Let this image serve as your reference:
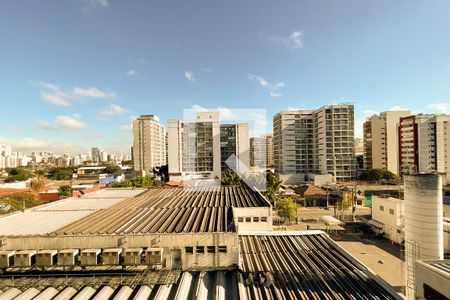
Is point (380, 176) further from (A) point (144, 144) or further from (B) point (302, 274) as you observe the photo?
(A) point (144, 144)

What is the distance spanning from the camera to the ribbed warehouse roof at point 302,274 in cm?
806

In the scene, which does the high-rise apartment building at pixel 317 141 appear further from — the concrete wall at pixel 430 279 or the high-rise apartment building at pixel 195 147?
the concrete wall at pixel 430 279

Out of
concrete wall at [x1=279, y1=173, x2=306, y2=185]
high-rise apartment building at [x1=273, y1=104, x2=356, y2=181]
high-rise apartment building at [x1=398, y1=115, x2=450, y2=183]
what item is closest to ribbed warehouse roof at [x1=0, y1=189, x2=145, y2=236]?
concrete wall at [x1=279, y1=173, x2=306, y2=185]

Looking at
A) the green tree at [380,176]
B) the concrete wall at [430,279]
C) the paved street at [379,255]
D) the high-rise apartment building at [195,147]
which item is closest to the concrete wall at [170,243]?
the concrete wall at [430,279]

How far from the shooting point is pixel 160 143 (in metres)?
88.6

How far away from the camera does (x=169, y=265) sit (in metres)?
10.1

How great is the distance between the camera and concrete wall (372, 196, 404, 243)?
20.7 meters

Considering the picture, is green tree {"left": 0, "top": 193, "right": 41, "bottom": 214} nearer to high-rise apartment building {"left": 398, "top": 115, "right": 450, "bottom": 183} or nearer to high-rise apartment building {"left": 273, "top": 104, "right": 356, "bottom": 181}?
high-rise apartment building {"left": 273, "top": 104, "right": 356, "bottom": 181}

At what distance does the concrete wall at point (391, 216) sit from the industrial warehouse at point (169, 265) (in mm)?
13117

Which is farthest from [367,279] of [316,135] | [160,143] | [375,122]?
[160,143]

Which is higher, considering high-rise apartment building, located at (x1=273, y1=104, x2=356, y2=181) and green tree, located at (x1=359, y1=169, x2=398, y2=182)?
high-rise apartment building, located at (x1=273, y1=104, x2=356, y2=181)

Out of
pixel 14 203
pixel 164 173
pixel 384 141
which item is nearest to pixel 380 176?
pixel 384 141

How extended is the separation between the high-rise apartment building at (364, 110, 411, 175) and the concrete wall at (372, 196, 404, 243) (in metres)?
53.1

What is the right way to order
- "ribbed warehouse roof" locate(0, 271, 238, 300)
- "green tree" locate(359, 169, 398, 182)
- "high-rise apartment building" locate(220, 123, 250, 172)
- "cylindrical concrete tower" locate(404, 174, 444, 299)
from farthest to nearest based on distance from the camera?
"high-rise apartment building" locate(220, 123, 250, 172) → "green tree" locate(359, 169, 398, 182) → "cylindrical concrete tower" locate(404, 174, 444, 299) → "ribbed warehouse roof" locate(0, 271, 238, 300)
